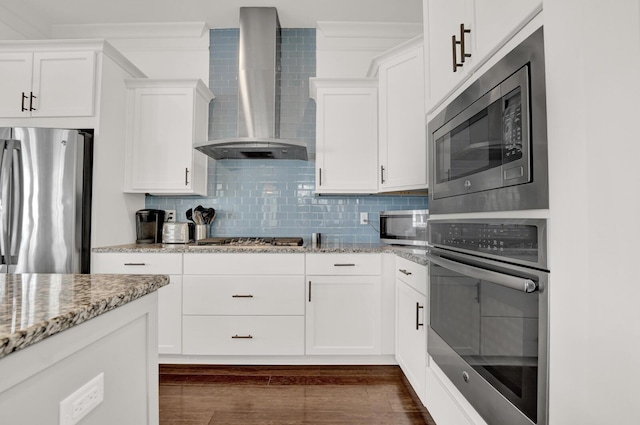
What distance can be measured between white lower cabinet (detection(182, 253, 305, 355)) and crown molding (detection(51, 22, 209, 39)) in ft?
7.40

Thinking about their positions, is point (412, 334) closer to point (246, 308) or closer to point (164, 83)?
point (246, 308)

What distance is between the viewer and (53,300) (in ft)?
2.23

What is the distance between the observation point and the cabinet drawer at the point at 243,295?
7.82 feet

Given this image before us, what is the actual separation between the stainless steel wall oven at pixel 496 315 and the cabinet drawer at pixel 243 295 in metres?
1.29

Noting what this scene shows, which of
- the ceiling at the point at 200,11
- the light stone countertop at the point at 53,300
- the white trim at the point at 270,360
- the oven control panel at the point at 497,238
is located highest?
the ceiling at the point at 200,11

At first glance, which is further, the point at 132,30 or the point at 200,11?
the point at 132,30

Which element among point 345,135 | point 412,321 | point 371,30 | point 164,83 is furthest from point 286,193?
point 371,30

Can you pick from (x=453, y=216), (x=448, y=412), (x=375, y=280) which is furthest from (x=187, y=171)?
(x=448, y=412)

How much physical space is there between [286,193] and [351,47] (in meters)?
1.52

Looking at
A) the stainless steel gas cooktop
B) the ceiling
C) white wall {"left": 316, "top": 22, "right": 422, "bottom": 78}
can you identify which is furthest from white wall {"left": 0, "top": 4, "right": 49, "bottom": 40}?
white wall {"left": 316, "top": 22, "right": 422, "bottom": 78}

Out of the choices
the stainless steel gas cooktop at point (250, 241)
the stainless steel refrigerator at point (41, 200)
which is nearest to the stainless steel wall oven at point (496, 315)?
the stainless steel gas cooktop at point (250, 241)

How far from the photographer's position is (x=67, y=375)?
61cm

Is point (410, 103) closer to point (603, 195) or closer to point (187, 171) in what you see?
point (187, 171)

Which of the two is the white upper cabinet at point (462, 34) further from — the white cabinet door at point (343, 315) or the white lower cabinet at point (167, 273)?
the white lower cabinet at point (167, 273)
